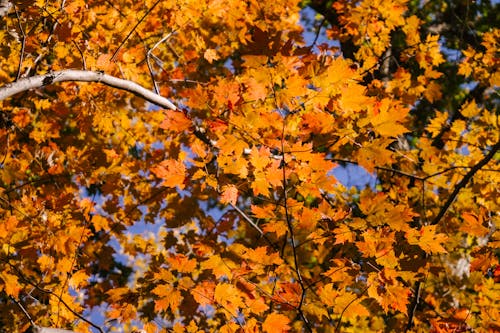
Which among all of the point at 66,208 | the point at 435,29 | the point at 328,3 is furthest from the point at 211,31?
the point at 435,29

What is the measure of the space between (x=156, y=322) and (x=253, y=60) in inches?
85.4

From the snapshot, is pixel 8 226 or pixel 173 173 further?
pixel 8 226

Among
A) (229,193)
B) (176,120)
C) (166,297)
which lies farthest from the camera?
(166,297)

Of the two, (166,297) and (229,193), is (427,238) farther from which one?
(166,297)

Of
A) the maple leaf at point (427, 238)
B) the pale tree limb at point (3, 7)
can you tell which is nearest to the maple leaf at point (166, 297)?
the maple leaf at point (427, 238)

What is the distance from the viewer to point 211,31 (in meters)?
5.97

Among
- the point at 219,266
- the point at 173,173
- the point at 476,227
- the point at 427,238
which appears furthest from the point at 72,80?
the point at 476,227

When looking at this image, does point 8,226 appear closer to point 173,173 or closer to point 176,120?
point 173,173

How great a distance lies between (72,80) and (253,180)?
1.16 metres

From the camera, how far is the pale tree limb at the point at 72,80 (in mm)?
2045

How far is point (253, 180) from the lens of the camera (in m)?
2.65

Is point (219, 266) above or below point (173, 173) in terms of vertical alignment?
below

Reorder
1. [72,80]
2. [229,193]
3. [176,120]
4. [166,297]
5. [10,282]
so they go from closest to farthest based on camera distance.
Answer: [72,80] < [176,120] < [229,193] < [166,297] < [10,282]

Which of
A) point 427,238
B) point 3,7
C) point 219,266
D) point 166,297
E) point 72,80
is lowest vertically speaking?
point 166,297
